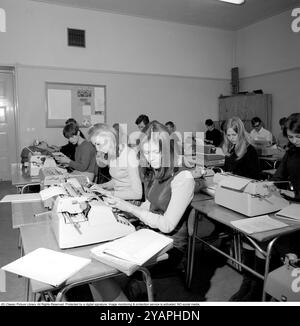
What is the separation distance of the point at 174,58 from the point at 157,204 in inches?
208

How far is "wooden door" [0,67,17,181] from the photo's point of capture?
5332mm

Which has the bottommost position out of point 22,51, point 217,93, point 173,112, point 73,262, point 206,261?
point 206,261

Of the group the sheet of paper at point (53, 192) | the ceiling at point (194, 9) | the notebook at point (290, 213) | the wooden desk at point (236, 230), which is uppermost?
the ceiling at point (194, 9)

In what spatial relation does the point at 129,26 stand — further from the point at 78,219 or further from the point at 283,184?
the point at 78,219

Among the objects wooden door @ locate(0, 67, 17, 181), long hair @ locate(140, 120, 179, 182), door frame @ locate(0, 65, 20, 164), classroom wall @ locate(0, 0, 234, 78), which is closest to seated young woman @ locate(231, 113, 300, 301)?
long hair @ locate(140, 120, 179, 182)

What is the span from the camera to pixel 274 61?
603 cm

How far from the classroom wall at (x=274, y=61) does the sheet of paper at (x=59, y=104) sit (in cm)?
384

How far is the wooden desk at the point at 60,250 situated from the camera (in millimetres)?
976

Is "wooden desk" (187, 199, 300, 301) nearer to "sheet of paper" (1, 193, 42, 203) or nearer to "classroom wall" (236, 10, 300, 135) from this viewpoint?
"sheet of paper" (1, 193, 42, 203)

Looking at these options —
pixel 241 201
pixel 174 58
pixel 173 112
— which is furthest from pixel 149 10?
pixel 241 201

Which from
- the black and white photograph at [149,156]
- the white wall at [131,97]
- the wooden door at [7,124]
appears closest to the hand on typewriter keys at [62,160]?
the black and white photograph at [149,156]

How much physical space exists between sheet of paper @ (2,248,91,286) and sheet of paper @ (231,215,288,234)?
81 cm

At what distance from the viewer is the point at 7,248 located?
2.75 metres

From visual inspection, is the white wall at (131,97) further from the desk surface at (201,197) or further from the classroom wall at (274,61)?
the desk surface at (201,197)
